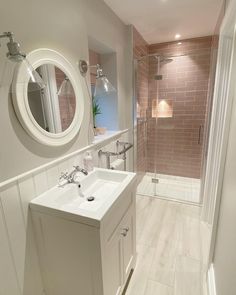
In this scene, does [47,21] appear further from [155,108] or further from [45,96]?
[155,108]

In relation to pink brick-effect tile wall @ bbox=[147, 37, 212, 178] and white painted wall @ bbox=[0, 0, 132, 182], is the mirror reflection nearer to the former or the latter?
white painted wall @ bbox=[0, 0, 132, 182]

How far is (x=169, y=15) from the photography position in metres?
2.11

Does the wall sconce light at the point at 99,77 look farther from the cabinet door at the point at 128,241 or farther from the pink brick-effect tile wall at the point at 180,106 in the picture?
the pink brick-effect tile wall at the point at 180,106

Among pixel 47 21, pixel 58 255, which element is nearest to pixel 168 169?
pixel 58 255

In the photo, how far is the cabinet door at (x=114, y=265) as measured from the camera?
1081 mm

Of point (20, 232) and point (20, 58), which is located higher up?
point (20, 58)

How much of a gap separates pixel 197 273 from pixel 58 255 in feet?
4.07

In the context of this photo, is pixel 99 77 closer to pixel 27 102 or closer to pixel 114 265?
pixel 27 102

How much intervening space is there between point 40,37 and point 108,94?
1.20 m

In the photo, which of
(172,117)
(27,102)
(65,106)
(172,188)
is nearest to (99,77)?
(65,106)

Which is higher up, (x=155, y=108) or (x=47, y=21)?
(x=47, y=21)

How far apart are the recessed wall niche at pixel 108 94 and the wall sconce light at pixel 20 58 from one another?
42.4 inches

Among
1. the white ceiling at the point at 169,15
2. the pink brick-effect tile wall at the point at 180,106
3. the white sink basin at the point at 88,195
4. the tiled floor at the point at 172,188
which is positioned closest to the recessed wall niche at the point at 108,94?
the white ceiling at the point at 169,15

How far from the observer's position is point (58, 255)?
Answer: 1.14 m
